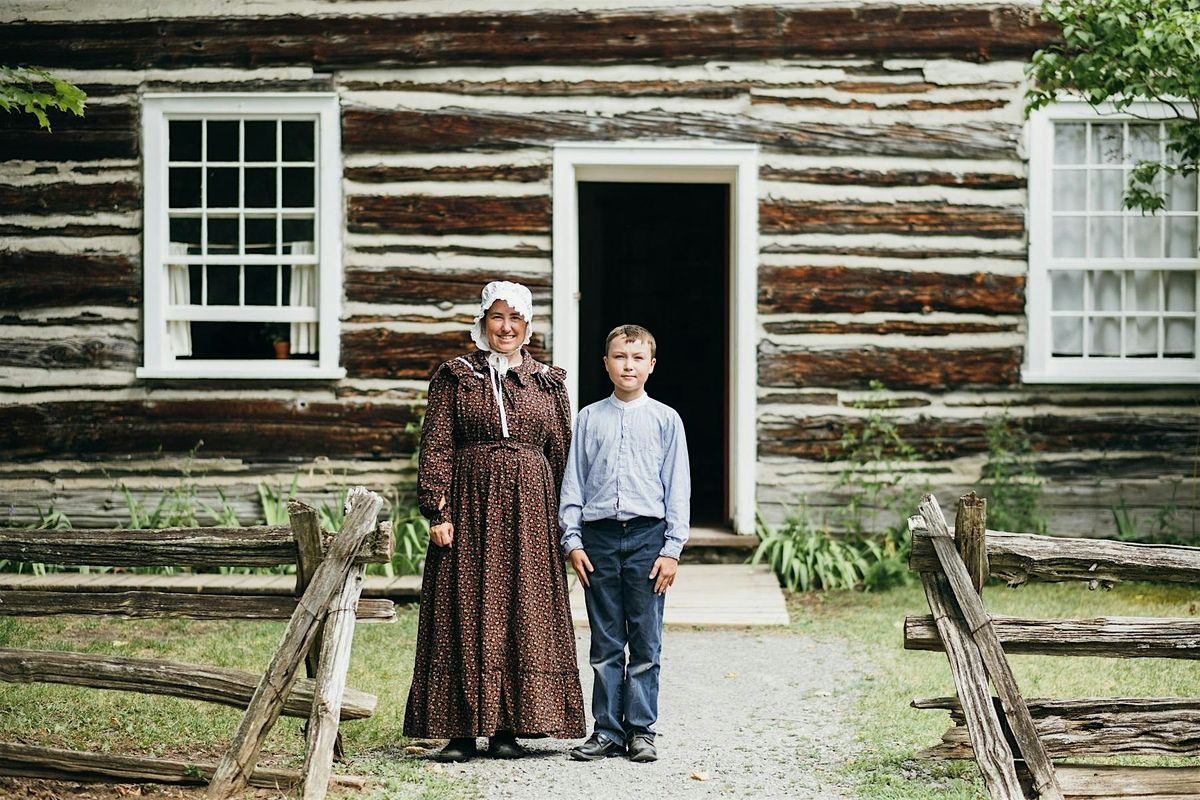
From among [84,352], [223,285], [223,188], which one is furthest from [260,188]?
[84,352]

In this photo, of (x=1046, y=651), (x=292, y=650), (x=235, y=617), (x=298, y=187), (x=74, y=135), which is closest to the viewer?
(x=292, y=650)

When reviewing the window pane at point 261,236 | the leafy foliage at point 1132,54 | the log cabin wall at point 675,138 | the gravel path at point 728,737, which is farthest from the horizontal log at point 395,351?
the leafy foliage at point 1132,54

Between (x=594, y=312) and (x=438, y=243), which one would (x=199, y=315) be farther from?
(x=594, y=312)

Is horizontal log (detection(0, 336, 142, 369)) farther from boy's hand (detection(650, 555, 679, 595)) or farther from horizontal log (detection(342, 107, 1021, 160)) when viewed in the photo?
boy's hand (detection(650, 555, 679, 595))

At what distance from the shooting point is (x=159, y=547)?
5344 millimetres

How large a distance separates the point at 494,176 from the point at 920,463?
145 inches

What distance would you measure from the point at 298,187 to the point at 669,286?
387cm

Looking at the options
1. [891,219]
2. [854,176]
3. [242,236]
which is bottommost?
[242,236]

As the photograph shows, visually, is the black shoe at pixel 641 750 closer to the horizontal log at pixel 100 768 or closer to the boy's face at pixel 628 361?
the horizontal log at pixel 100 768

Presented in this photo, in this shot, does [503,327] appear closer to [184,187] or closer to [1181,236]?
[184,187]

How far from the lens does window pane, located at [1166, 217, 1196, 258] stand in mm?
9859

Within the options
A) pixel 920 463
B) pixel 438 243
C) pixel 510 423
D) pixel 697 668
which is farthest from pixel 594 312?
pixel 510 423

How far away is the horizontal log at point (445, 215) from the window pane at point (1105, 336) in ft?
13.2

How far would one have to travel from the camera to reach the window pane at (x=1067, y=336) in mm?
9961
